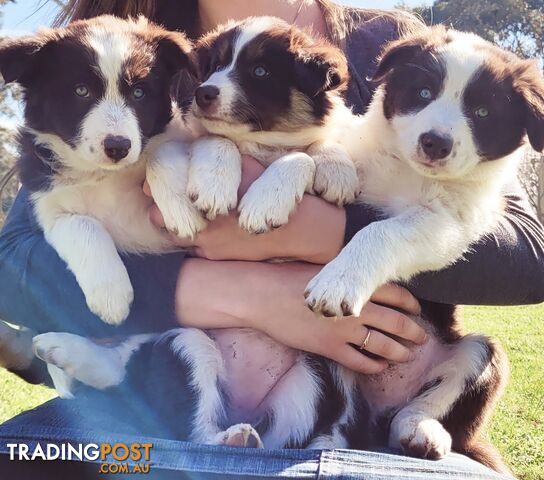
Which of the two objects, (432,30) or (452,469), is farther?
(432,30)

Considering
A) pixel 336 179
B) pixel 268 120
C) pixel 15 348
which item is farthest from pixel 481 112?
pixel 15 348

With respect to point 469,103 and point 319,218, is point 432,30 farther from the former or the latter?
point 319,218

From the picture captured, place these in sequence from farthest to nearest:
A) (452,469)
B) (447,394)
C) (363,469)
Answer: (447,394) < (452,469) < (363,469)

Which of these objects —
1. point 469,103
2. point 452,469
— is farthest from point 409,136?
point 452,469

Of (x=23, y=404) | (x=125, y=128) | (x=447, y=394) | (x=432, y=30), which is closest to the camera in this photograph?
(x=125, y=128)

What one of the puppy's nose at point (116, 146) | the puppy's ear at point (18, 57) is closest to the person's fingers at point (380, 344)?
the puppy's nose at point (116, 146)

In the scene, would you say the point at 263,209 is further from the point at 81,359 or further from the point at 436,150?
the point at 81,359
